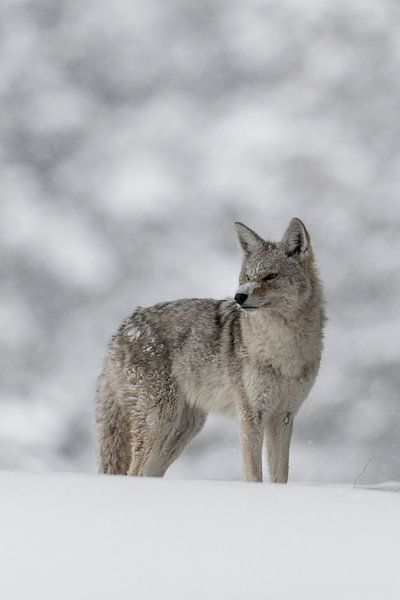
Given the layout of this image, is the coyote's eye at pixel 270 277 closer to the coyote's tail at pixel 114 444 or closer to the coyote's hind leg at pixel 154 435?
the coyote's hind leg at pixel 154 435

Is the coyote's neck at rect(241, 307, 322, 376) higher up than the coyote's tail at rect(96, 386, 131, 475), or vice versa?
the coyote's neck at rect(241, 307, 322, 376)

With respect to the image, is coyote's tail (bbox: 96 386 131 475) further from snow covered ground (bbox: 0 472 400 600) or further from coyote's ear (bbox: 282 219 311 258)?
snow covered ground (bbox: 0 472 400 600)

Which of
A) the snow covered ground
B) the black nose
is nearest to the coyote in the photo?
the black nose

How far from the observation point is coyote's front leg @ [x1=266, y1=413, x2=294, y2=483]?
6.32 metres

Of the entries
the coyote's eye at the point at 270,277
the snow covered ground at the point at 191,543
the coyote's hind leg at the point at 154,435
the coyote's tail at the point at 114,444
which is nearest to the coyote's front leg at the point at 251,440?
the coyote's hind leg at the point at 154,435

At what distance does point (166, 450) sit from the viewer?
675 cm

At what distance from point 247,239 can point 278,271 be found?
0.44 metres

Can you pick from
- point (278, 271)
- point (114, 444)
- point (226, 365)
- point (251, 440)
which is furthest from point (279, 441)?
point (114, 444)

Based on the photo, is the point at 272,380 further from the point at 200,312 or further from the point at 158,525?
the point at 158,525

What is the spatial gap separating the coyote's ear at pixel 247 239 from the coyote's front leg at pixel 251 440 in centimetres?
122

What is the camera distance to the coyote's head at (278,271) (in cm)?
610

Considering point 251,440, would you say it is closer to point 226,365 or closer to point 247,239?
point 226,365

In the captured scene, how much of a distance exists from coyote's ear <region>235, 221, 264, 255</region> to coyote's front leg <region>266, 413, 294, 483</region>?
1.32 m

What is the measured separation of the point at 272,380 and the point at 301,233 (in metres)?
1.16
